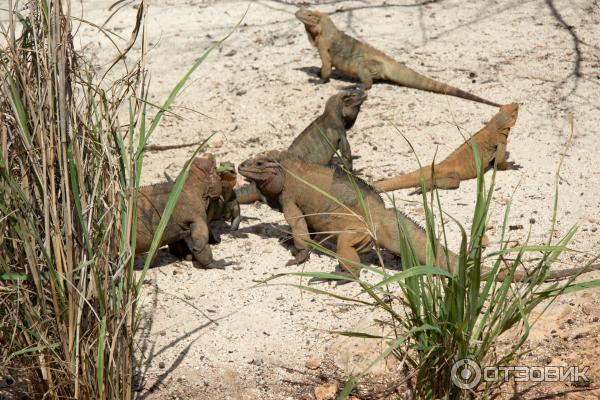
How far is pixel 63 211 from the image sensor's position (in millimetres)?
3779

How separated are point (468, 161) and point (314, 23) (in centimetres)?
322

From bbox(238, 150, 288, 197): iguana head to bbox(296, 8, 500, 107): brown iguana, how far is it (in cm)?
283

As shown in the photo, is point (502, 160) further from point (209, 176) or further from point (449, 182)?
point (209, 176)

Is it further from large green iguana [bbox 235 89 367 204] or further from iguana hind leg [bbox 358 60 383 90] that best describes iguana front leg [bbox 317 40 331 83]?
large green iguana [bbox 235 89 367 204]

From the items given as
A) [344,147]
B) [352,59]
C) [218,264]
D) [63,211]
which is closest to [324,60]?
[352,59]

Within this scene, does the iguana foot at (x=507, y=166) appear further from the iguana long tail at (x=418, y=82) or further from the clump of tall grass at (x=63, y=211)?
the clump of tall grass at (x=63, y=211)

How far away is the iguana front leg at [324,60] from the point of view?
984 cm

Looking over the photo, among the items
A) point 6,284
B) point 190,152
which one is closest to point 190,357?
point 6,284

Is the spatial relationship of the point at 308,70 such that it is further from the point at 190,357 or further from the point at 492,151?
the point at 190,357

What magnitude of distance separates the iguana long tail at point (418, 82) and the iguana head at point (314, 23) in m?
0.95

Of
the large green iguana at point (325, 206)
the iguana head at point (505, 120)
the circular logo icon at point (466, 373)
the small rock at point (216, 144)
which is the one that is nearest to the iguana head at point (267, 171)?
the large green iguana at point (325, 206)

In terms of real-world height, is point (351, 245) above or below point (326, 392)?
above

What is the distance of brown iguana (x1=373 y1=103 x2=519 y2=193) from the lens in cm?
740

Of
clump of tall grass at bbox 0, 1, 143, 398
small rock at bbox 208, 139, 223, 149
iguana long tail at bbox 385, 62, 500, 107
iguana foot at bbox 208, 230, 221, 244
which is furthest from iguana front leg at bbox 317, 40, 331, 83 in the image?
clump of tall grass at bbox 0, 1, 143, 398
